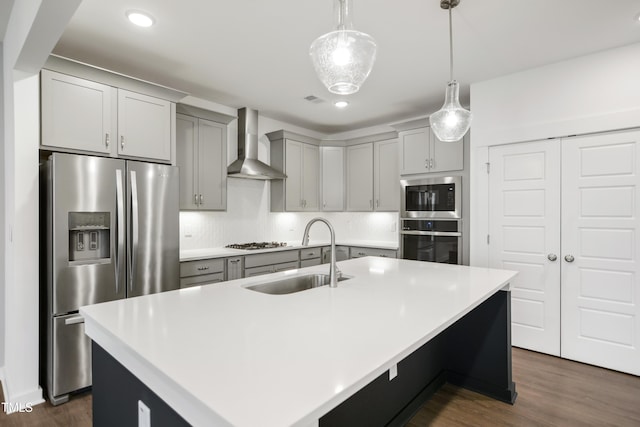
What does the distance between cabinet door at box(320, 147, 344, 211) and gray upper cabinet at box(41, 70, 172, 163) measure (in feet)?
8.28

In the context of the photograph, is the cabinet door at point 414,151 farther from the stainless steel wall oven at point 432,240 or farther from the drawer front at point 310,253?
the drawer front at point 310,253

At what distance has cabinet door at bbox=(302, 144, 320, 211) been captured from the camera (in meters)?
4.93

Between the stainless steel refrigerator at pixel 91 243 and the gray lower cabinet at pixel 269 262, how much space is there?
3.26 ft

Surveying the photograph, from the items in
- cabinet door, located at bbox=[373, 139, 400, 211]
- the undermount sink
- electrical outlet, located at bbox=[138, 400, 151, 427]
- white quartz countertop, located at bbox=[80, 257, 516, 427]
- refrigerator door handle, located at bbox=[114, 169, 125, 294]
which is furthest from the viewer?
cabinet door, located at bbox=[373, 139, 400, 211]

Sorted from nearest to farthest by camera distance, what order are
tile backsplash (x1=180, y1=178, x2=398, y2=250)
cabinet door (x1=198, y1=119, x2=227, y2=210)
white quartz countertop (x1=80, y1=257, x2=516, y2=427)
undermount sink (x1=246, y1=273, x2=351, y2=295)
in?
1. white quartz countertop (x1=80, y1=257, x2=516, y2=427)
2. undermount sink (x1=246, y1=273, x2=351, y2=295)
3. cabinet door (x1=198, y1=119, x2=227, y2=210)
4. tile backsplash (x1=180, y1=178, x2=398, y2=250)

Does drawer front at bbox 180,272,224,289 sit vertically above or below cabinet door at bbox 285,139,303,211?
below

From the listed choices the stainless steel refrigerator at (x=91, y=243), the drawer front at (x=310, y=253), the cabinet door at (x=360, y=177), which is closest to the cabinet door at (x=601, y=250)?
the cabinet door at (x=360, y=177)

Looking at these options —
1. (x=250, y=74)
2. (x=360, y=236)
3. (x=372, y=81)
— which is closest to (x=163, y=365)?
(x=250, y=74)

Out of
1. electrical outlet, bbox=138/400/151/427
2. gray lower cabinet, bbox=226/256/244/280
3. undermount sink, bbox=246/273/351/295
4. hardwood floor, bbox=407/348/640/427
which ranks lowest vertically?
hardwood floor, bbox=407/348/640/427

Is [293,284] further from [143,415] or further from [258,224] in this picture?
[258,224]

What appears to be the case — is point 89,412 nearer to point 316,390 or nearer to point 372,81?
point 316,390

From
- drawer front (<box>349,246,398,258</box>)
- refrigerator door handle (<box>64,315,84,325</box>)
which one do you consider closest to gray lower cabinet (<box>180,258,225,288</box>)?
refrigerator door handle (<box>64,315,84,325</box>)

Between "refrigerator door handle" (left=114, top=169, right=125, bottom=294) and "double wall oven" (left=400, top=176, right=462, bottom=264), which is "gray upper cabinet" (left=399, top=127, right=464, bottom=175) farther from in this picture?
"refrigerator door handle" (left=114, top=169, right=125, bottom=294)

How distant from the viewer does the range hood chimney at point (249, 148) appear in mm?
4160
